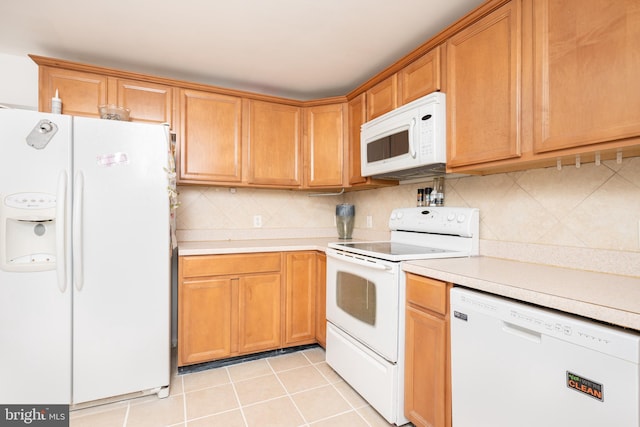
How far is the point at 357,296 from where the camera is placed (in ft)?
6.34

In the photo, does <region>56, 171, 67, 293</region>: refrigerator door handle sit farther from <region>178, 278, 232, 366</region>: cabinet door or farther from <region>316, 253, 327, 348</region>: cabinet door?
<region>316, 253, 327, 348</region>: cabinet door

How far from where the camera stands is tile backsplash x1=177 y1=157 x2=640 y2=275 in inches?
51.2

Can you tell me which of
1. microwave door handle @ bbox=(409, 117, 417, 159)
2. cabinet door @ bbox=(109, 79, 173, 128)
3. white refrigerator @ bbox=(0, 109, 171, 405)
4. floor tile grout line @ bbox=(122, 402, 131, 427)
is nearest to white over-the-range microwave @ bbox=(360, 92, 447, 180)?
microwave door handle @ bbox=(409, 117, 417, 159)

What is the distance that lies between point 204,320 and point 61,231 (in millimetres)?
1024

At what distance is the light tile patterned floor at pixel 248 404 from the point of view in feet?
5.51

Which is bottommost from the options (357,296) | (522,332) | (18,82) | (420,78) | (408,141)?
(357,296)

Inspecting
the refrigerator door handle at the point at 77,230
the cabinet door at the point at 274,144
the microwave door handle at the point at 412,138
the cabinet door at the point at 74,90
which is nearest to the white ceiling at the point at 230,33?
the cabinet door at the point at 74,90

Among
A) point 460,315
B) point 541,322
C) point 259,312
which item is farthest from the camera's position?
point 259,312

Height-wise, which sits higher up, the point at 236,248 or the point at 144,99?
the point at 144,99

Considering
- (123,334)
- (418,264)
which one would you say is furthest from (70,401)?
(418,264)

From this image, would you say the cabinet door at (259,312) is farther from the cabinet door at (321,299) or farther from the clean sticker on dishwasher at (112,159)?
the clean sticker on dishwasher at (112,159)

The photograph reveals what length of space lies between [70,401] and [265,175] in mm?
1903

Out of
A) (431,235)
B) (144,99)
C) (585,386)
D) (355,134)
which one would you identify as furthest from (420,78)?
(144,99)

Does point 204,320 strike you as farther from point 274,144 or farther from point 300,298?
point 274,144
